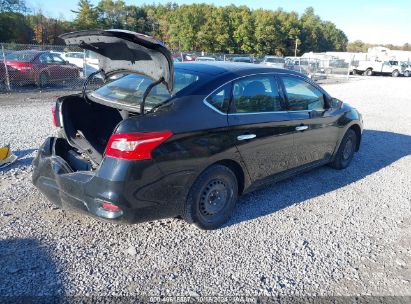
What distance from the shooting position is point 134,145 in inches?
114

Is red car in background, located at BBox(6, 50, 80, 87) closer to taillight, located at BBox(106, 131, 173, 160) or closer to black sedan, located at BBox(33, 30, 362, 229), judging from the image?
black sedan, located at BBox(33, 30, 362, 229)

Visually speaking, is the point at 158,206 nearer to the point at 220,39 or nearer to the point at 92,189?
the point at 92,189

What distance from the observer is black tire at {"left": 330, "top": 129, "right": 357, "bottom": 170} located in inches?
218

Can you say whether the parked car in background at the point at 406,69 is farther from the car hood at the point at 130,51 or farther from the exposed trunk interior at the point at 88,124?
the car hood at the point at 130,51

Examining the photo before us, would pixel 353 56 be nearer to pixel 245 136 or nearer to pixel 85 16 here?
pixel 85 16

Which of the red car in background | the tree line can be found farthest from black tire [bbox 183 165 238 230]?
the tree line

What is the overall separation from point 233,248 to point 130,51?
211 cm

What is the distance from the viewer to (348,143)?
5.70 m

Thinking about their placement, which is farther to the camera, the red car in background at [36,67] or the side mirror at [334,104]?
the red car in background at [36,67]

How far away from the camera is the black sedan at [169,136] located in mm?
2982

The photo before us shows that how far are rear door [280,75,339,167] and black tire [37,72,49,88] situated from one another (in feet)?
42.2

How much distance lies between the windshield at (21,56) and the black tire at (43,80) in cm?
73

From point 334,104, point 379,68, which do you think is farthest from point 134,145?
point 379,68

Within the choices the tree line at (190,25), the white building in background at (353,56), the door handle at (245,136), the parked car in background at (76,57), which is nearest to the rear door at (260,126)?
the door handle at (245,136)
